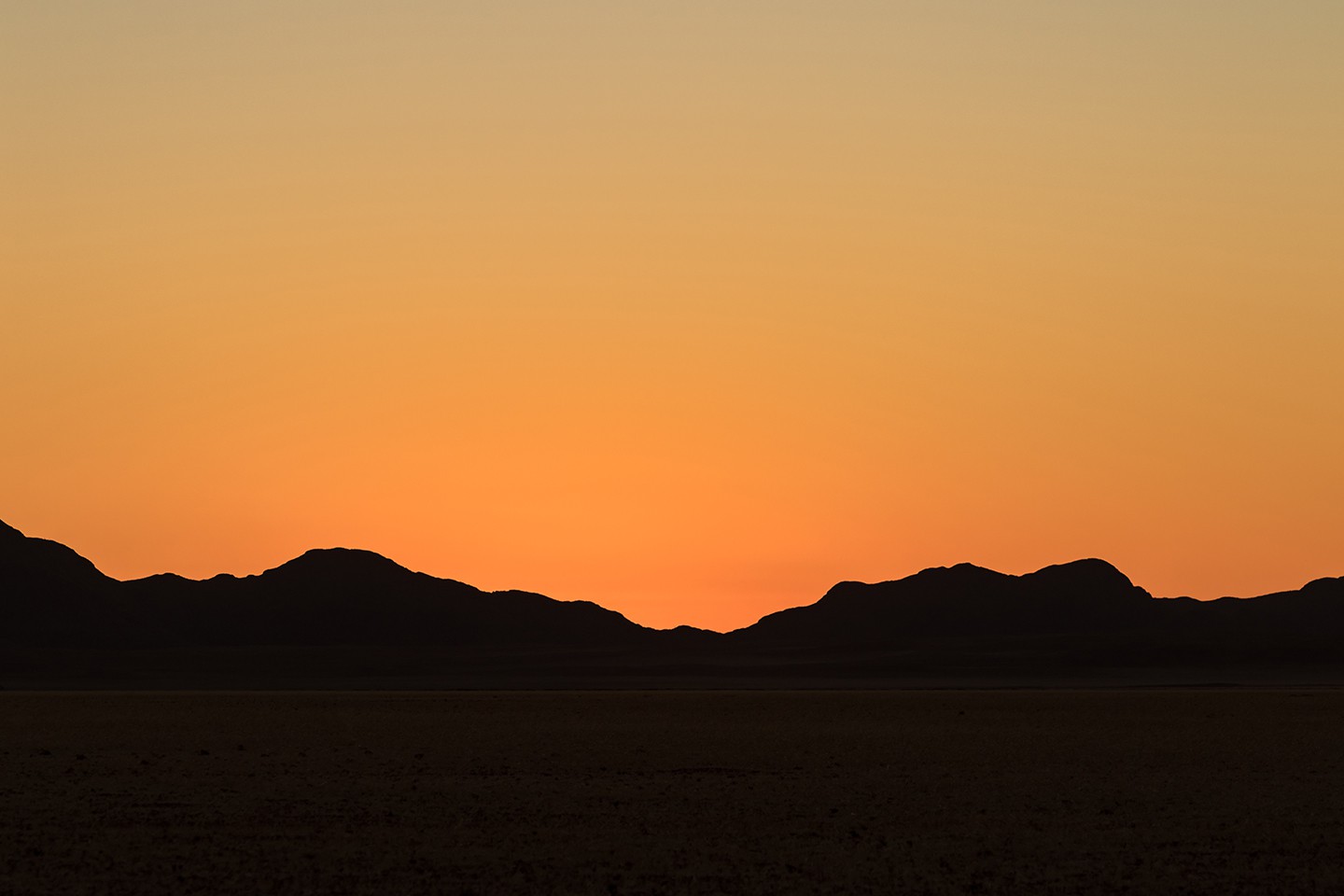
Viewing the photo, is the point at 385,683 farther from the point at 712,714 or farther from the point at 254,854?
the point at 254,854

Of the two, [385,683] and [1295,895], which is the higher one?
[385,683]

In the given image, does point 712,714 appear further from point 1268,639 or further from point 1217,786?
point 1268,639

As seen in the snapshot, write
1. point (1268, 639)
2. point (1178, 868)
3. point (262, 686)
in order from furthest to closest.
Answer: point (1268, 639), point (262, 686), point (1178, 868)

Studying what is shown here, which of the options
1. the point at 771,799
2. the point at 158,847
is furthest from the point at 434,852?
the point at 771,799

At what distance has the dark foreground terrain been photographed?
2412 cm

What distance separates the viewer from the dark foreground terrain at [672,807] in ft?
79.2

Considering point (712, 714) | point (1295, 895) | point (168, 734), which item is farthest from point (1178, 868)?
point (712, 714)

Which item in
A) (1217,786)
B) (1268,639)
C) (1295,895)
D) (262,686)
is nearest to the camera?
(1295,895)

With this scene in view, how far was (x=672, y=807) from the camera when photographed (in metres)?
32.3

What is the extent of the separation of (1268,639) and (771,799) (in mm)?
145329

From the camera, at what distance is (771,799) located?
111ft

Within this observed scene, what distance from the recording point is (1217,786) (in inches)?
1415

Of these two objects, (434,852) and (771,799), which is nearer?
(434,852)

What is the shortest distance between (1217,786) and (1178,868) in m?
11.9
